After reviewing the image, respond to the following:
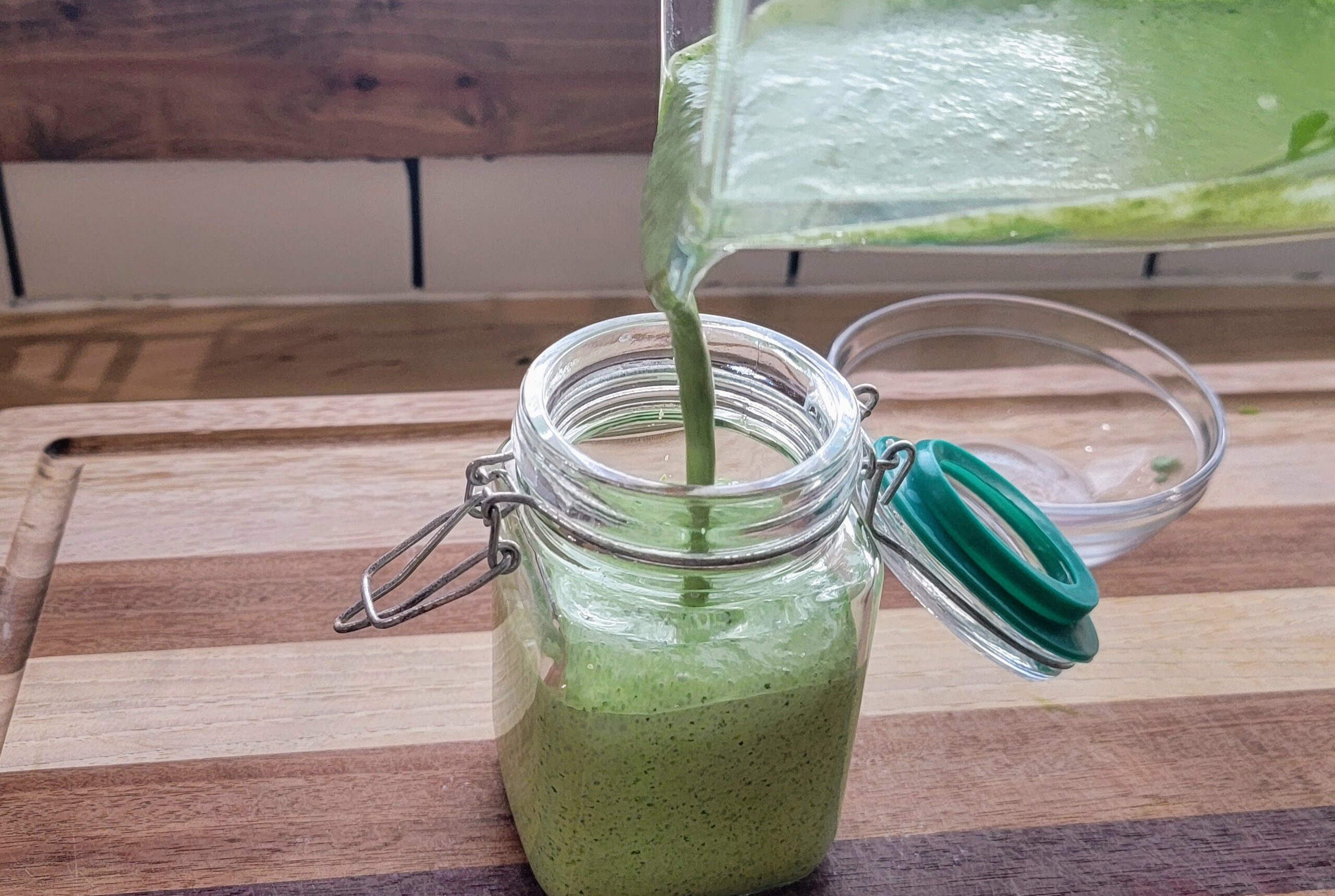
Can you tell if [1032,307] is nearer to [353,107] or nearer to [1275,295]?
[1275,295]

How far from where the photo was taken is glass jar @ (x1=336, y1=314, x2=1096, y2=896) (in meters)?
0.39

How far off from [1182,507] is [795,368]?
0.81 feet

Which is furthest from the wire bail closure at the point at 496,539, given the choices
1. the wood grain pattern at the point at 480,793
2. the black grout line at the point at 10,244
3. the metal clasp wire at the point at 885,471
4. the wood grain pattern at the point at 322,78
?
the black grout line at the point at 10,244

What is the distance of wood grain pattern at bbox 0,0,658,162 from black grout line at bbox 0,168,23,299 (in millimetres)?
42

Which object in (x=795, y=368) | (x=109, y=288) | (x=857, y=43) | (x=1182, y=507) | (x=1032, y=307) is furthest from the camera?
(x=109, y=288)

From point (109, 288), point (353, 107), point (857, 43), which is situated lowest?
point (109, 288)

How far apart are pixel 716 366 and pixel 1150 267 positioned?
61 cm

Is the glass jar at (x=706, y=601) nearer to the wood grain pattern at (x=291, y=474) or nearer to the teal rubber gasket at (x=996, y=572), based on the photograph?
the teal rubber gasket at (x=996, y=572)

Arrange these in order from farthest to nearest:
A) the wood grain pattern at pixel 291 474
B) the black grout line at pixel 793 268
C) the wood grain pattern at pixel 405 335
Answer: the black grout line at pixel 793 268, the wood grain pattern at pixel 405 335, the wood grain pattern at pixel 291 474

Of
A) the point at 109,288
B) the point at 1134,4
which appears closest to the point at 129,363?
the point at 109,288

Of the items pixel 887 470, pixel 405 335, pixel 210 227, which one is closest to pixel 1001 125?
pixel 887 470

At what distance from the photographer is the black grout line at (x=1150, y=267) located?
0.95 meters

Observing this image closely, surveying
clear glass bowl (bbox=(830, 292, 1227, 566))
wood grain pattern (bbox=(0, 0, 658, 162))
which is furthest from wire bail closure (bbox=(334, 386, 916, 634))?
wood grain pattern (bbox=(0, 0, 658, 162))

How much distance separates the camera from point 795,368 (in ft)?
1.49
